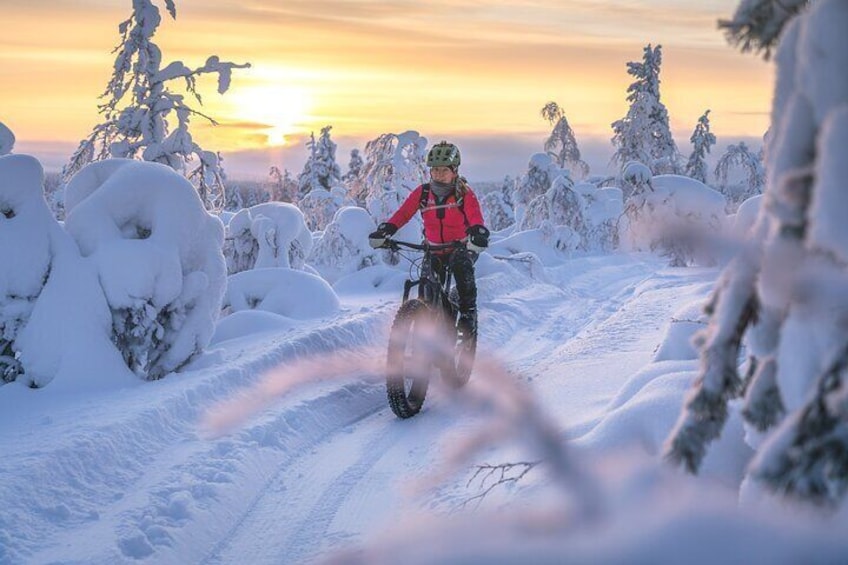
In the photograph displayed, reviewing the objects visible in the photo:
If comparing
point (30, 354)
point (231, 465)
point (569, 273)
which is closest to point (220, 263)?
point (30, 354)

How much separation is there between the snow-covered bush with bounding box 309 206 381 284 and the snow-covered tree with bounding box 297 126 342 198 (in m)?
33.6

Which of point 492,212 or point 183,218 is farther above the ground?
point 183,218

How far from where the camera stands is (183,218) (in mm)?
9078

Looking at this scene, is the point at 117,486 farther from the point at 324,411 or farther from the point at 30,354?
the point at 30,354

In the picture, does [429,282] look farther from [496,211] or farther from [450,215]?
[496,211]

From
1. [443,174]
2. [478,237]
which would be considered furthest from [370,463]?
[443,174]

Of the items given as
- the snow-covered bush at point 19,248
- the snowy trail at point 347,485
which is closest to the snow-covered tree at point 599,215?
the snowy trail at point 347,485

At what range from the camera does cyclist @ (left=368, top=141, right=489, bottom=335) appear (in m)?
8.19

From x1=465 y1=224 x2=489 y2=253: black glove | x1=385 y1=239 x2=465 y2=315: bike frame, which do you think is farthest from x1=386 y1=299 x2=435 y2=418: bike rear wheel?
x1=465 y1=224 x2=489 y2=253: black glove

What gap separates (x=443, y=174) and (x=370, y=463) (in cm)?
331

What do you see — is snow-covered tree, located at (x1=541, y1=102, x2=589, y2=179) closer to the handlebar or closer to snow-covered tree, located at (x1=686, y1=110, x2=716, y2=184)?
snow-covered tree, located at (x1=686, y1=110, x2=716, y2=184)

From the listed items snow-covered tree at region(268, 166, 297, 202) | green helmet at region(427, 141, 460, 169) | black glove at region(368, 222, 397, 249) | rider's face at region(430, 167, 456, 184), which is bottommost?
snow-covered tree at region(268, 166, 297, 202)

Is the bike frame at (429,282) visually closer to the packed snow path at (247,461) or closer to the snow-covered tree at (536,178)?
the packed snow path at (247,461)

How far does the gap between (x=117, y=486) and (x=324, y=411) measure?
2456 millimetres
